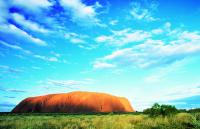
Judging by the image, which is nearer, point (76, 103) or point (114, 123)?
point (114, 123)

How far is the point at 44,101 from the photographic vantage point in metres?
124

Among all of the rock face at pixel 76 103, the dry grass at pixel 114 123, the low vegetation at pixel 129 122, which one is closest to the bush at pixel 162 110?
the low vegetation at pixel 129 122

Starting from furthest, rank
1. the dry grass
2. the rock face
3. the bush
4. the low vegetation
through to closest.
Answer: the rock face → the bush → the low vegetation → the dry grass

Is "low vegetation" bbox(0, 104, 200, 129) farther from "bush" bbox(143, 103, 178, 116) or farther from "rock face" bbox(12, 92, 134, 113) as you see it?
"rock face" bbox(12, 92, 134, 113)

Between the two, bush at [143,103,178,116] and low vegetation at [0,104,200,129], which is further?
bush at [143,103,178,116]

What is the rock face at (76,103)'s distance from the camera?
116 meters

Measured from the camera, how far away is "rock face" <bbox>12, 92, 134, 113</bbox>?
11650 centimetres

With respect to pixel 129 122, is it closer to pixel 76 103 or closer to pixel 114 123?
pixel 114 123

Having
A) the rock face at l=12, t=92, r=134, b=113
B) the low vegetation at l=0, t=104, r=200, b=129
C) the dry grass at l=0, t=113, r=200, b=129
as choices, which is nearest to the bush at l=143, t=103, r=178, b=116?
the low vegetation at l=0, t=104, r=200, b=129

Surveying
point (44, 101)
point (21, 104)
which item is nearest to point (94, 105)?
point (44, 101)

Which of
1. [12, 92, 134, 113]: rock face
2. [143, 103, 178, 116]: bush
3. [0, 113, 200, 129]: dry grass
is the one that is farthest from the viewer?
[12, 92, 134, 113]: rock face

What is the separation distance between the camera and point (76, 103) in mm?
117875

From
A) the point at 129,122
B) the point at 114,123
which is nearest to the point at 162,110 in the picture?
the point at 129,122

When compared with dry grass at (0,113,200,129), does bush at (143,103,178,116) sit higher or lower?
higher
